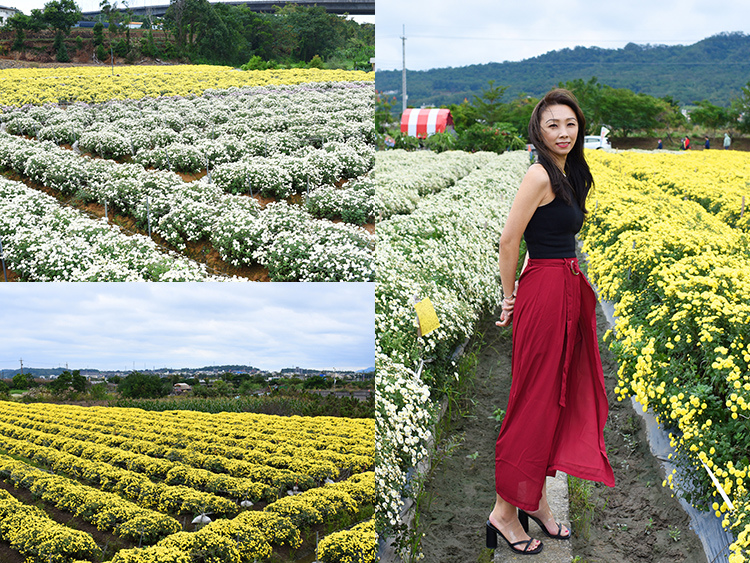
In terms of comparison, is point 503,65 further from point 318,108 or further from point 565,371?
point 565,371

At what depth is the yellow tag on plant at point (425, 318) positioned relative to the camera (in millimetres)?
2809

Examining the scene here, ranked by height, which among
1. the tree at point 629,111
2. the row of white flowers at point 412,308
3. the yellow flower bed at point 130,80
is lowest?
the row of white flowers at point 412,308

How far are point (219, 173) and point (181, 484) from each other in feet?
13.7

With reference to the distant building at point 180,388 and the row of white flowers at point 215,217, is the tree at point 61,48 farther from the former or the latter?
the distant building at point 180,388

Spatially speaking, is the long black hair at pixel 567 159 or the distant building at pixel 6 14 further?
the distant building at pixel 6 14

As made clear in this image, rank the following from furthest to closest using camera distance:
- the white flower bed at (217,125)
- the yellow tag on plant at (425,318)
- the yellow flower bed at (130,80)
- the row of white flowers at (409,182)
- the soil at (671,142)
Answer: the soil at (671,142) < the yellow flower bed at (130,80) < the white flower bed at (217,125) < the row of white flowers at (409,182) < the yellow tag on plant at (425,318)

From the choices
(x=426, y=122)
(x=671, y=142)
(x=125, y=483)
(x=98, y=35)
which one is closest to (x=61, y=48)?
(x=98, y=35)

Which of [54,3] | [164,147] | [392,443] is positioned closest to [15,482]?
[392,443]

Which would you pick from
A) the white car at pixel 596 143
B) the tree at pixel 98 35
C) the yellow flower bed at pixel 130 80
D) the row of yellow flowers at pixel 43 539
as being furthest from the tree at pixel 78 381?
the white car at pixel 596 143

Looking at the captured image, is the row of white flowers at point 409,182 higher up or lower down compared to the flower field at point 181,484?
higher up

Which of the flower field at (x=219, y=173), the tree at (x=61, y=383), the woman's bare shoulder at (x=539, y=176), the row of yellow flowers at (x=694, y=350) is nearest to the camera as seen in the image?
the woman's bare shoulder at (x=539, y=176)

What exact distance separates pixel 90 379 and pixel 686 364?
10.6 ft

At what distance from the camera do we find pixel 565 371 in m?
2.05

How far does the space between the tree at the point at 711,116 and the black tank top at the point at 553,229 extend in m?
39.3
